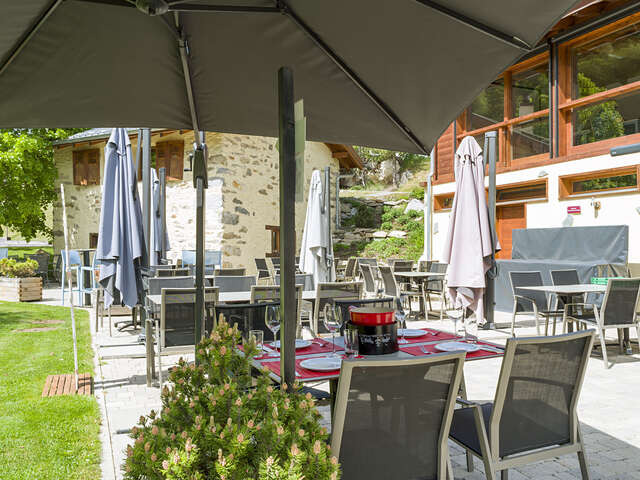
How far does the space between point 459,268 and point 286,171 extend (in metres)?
4.97

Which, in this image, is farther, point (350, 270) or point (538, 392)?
point (350, 270)

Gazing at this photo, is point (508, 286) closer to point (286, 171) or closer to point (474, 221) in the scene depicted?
point (474, 221)

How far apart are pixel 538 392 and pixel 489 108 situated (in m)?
11.2

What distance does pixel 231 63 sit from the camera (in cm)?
282

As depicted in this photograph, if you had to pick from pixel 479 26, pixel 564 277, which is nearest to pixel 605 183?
pixel 564 277

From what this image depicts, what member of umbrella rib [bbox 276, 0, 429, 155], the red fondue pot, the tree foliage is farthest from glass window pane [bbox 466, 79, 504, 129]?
the tree foliage

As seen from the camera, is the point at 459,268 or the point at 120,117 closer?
the point at 120,117

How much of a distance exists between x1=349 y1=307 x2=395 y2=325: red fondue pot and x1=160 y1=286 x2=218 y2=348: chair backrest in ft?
6.78

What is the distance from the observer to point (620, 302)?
5254 millimetres

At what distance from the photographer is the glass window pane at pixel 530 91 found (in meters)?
11.0

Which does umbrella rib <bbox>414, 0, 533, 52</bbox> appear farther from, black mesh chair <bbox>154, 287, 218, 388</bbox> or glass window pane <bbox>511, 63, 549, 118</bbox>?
glass window pane <bbox>511, 63, 549, 118</bbox>

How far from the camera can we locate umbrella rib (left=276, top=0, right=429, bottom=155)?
238cm

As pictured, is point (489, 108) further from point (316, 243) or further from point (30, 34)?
point (30, 34)

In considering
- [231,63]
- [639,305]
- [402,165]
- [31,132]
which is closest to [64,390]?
[231,63]
